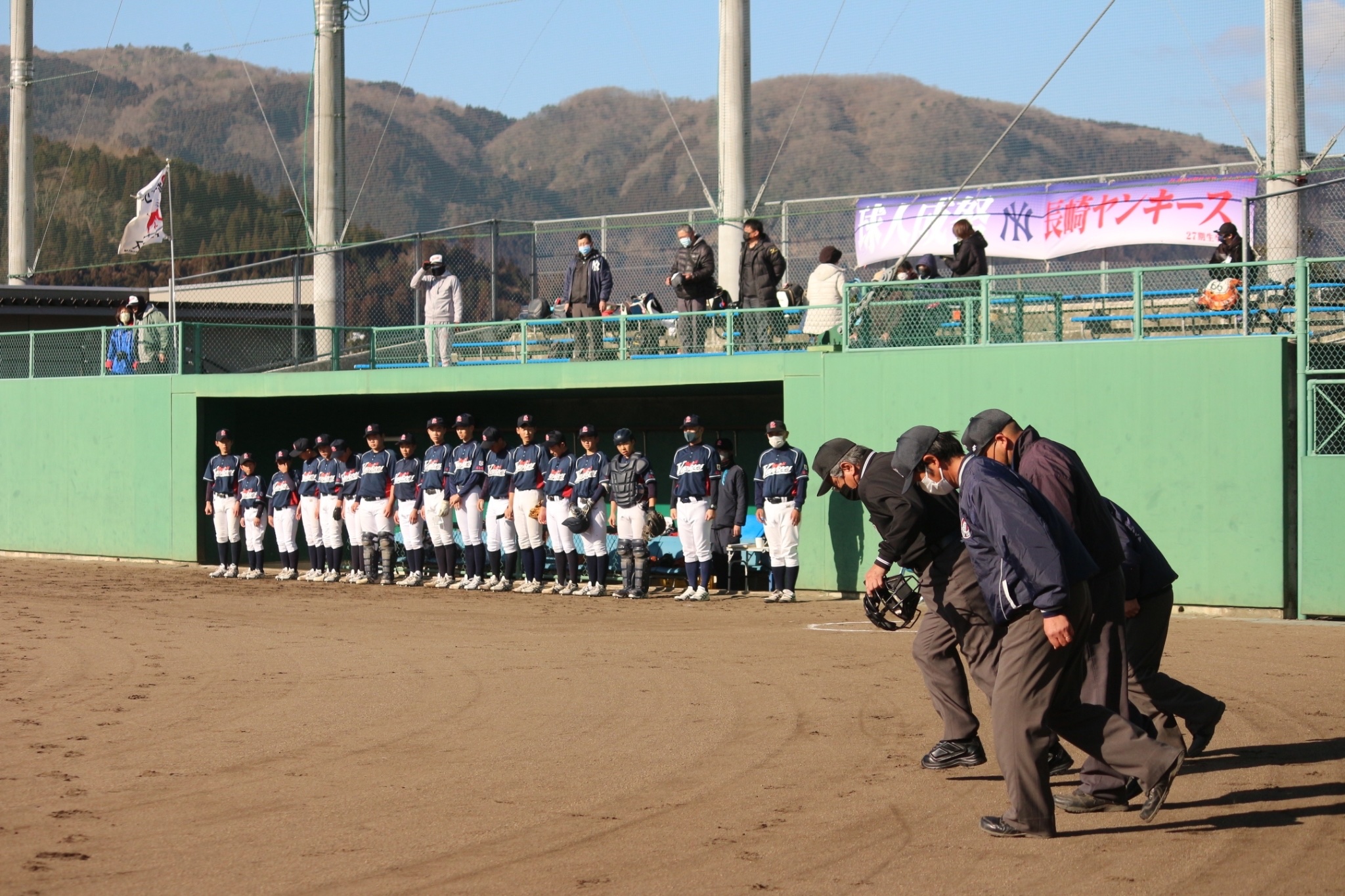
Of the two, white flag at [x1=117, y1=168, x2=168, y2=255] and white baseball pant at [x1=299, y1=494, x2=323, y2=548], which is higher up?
white flag at [x1=117, y1=168, x2=168, y2=255]

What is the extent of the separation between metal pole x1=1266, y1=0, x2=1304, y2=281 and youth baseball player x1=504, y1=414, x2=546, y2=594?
9.28 meters

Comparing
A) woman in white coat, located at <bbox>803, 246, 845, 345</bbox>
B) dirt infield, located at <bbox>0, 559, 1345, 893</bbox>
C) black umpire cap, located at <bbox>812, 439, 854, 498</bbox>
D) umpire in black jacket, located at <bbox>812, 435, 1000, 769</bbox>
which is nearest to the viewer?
dirt infield, located at <bbox>0, 559, 1345, 893</bbox>

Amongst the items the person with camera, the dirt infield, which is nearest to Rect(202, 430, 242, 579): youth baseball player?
the person with camera

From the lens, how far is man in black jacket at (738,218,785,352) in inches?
661

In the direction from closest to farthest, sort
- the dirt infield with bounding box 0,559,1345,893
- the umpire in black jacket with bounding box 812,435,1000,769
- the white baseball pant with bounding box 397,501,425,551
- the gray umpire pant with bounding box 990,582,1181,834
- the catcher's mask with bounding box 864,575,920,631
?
the dirt infield with bounding box 0,559,1345,893, the gray umpire pant with bounding box 990,582,1181,834, the umpire in black jacket with bounding box 812,435,1000,769, the catcher's mask with bounding box 864,575,920,631, the white baseball pant with bounding box 397,501,425,551

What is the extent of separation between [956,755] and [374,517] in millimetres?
12451

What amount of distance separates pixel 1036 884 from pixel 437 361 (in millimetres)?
15047

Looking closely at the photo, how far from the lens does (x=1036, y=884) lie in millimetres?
5285

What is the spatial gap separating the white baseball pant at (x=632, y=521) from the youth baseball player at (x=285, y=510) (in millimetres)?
5179

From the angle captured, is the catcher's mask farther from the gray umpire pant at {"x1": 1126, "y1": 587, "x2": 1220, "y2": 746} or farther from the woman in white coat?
the woman in white coat

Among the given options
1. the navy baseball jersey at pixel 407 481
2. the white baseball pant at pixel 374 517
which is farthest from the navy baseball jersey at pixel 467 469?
the white baseball pant at pixel 374 517

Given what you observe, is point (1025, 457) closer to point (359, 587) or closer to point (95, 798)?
point (95, 798)

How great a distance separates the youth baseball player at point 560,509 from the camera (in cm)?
1691

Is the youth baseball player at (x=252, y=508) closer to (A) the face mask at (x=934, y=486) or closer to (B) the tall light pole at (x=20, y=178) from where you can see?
(A) the face mask at (x=934, y=486)
